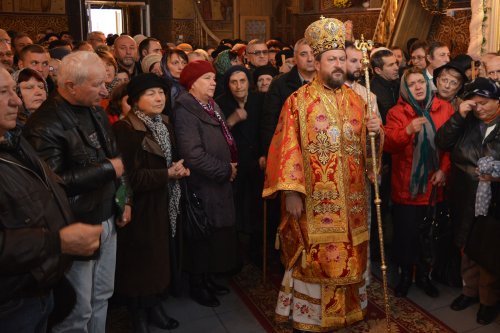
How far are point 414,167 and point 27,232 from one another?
2903 millimetres

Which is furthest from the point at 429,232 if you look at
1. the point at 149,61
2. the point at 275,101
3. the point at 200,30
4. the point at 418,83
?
the point at 200,30

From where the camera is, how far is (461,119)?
365 cm

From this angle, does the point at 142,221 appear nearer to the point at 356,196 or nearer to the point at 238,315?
the point at 238,315

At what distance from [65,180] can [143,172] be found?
0.83 meters

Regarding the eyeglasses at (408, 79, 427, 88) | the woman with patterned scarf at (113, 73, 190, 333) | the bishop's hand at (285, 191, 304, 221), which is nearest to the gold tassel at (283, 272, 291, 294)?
the bishop's hand at (285, 191, 304, 221)

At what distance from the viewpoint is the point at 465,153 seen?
364cm

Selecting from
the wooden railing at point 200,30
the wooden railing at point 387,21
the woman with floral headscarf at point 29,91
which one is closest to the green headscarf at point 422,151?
the woman with floral headscarf at point 29,91

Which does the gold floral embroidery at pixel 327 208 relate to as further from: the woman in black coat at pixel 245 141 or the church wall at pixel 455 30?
the church wall at pixel 455 30

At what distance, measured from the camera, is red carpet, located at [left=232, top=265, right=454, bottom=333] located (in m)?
3.64

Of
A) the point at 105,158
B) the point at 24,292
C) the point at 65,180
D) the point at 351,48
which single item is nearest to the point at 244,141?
the point at 351,48

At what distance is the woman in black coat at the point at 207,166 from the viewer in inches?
147

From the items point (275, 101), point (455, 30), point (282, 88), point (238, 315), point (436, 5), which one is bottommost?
point (238, 315)

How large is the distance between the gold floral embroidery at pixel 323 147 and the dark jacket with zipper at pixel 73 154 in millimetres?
1307

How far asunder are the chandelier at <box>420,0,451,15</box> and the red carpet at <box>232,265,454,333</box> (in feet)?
22.1
